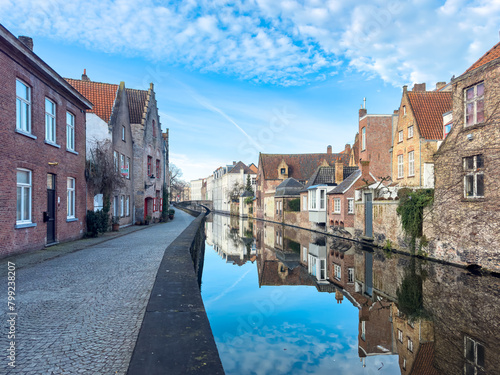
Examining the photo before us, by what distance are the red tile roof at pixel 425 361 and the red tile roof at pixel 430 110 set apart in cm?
1925

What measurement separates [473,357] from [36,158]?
12768mm

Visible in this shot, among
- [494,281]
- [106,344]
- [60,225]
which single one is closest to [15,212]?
[60,225]

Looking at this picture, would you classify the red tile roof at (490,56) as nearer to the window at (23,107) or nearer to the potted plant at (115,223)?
the window at (23,107)

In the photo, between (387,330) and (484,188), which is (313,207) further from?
(387,330)

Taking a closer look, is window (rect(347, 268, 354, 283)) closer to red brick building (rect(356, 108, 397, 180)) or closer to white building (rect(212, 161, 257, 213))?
red brick building (rect(356, 108, 397, 180))

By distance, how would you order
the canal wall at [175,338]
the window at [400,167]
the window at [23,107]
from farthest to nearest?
the window at [400,167] < the window at [23,107] < the canal wall at [175,338]

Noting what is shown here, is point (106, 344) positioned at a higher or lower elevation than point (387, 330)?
Answer: higher

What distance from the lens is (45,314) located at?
457 centimetres

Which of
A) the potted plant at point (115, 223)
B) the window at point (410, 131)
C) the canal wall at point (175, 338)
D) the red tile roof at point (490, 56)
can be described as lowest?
the potted plant at point (115, 223)

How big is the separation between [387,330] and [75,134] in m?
14.4

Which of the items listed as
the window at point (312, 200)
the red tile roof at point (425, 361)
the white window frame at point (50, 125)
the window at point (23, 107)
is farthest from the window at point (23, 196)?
the window at point (312, 200)

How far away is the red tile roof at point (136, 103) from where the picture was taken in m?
27.5

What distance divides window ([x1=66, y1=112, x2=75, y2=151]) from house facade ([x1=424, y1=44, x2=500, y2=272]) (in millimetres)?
15139

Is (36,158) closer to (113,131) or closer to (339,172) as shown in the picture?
(113,131)
